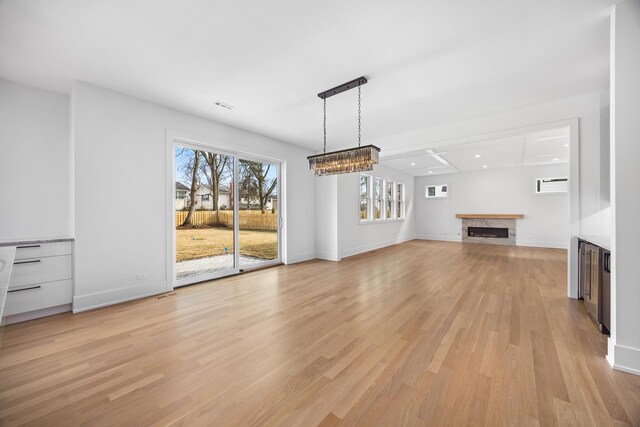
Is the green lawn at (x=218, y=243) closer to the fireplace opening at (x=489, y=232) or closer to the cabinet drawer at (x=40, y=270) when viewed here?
the cabinet drawer at (x=40, y=270)

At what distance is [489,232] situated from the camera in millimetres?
9242

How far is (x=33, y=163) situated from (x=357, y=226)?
20.7 feet

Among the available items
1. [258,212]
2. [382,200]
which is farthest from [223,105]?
[382,200]

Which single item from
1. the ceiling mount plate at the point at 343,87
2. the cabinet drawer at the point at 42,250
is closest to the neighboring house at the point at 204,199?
the cabinet drawer at the point at 42,250

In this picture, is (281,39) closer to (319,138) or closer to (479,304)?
(319,138)

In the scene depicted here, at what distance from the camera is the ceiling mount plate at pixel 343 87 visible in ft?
10.1

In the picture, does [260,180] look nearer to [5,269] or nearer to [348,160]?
[348,160]

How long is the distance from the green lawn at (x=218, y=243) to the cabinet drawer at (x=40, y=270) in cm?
138

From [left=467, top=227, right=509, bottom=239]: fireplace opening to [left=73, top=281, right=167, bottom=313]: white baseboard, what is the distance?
9962mm

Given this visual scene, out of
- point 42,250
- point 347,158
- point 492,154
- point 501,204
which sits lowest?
point 42,250

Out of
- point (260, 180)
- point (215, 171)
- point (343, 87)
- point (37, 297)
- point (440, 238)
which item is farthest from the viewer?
point (440, 238)

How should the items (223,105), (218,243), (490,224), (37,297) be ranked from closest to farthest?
(37,297)
(223,105)
(218,243)
(490,224)

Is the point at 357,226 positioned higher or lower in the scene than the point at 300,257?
higher

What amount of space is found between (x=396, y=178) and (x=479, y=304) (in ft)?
22.2
